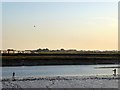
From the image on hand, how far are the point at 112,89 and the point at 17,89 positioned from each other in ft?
24.0

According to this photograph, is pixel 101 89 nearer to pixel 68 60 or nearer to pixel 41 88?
pixel 41 88

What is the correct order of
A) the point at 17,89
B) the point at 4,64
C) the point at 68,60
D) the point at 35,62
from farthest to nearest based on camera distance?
1. the point at 68,60
2. the point at 35,62
3. the point at 4,64
4. the point at 17,89

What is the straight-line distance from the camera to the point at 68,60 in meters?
106

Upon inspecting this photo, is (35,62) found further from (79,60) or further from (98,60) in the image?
(98,60)

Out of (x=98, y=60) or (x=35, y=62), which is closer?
(x=35, y=62)

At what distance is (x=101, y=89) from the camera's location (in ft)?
96.9

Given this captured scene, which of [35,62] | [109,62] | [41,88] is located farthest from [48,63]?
[41,88]

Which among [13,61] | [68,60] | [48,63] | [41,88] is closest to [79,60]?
[68,60]

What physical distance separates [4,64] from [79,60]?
24.5 meters

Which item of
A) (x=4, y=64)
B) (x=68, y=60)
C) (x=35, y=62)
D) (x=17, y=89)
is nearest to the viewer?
(x=17, y=89)

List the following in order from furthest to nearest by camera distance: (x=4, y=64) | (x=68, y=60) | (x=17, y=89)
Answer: (x=68, y=60)
(x=4, y=64)
(x=17, y=89)


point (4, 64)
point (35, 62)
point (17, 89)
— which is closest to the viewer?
point (17, 89)

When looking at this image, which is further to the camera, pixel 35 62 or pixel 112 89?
pixel 35 62

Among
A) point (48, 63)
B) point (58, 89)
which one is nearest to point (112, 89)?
point (58, 89)
